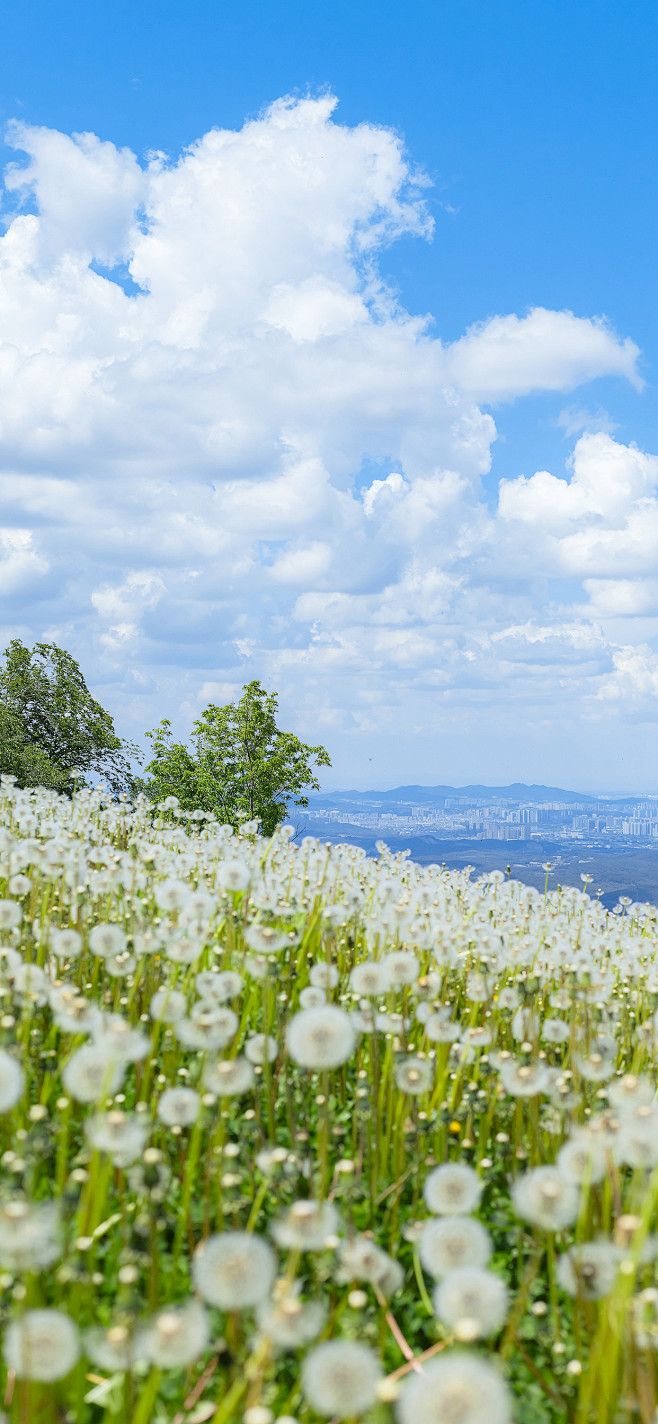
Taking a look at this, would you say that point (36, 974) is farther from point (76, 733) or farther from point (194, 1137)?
point (76, 733)

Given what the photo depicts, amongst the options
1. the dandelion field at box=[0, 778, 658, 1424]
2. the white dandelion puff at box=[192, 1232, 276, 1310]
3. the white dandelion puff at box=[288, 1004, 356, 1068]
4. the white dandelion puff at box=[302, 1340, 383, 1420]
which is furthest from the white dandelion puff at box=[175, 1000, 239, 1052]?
the white dandelion puff at box=[302, 1340, 383, 1420]

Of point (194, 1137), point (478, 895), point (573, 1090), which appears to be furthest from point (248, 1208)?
point (478, 895)

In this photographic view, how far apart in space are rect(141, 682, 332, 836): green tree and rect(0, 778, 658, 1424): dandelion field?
41496 mm

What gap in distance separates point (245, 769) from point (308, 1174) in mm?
45097

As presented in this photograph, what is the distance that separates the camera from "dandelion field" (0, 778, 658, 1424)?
204 centimetres

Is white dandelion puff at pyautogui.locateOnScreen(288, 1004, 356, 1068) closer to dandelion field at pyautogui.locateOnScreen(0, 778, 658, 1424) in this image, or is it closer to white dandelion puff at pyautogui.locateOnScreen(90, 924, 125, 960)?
dandelion field at pyautogui.locateOnScreen(0, 778, 658, 1424)

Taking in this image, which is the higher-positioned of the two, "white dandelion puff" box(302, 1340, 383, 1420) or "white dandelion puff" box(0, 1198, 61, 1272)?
"white dandelion puff" box(0, 1198, 61, 1272)

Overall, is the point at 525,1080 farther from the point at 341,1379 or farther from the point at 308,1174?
the point at 341,1379

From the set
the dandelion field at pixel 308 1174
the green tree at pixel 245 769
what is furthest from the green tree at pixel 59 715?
the dandelion field at pixel 308 1174

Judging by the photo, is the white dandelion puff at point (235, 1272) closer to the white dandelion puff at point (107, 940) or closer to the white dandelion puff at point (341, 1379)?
the white dandelion puff at point (341, 1379)

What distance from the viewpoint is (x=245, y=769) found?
1907 inches

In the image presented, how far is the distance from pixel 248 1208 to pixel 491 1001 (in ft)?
8.44

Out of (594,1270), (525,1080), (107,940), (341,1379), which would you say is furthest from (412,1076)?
(107,940)

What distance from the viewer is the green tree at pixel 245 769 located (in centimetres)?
4756
